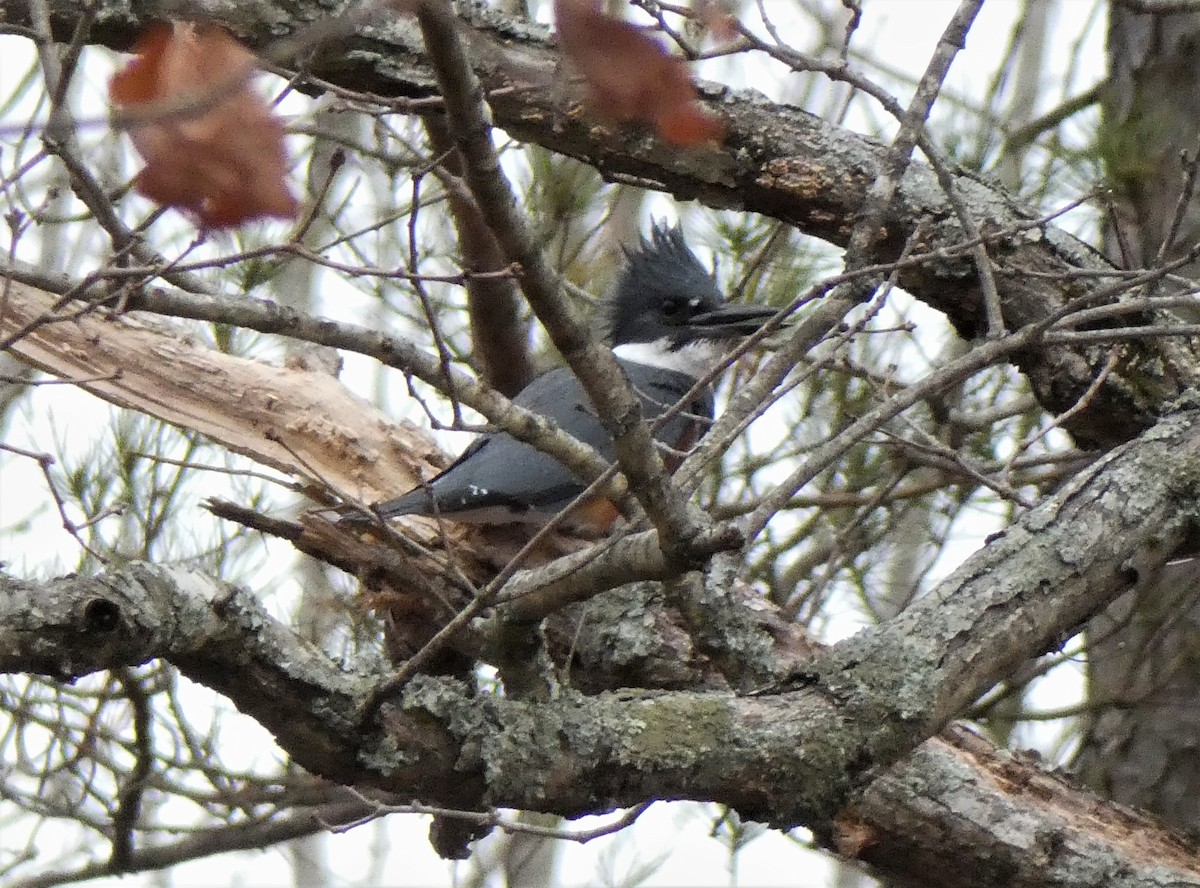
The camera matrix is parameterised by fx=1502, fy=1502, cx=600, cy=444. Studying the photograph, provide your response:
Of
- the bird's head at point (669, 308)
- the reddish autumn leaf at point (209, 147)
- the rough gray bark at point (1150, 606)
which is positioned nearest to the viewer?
the reddish autumn leaf at point (209, 147)

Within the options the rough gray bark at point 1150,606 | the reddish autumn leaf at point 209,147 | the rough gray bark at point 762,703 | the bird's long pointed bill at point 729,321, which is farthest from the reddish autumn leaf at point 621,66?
the bird's long pointed bill at point 729,321

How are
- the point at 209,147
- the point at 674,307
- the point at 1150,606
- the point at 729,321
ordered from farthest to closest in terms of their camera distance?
the point at 674,307, the point at 729,321, the point at 1150,606, the point at 209,147

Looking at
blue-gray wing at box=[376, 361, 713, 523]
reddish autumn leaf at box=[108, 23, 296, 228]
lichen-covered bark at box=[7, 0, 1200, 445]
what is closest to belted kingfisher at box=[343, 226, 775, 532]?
blue-gray wing at box=[376, 361, 713, 523]

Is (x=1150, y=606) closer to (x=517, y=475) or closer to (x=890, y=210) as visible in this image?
(x=890, y=210)

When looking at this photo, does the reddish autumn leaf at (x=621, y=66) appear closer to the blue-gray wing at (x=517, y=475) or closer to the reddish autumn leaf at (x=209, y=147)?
the reddish autumn leaf at (x=209, y=147)

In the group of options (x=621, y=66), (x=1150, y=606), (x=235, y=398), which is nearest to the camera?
(x=621, y=66)

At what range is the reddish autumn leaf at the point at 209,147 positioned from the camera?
1037 millimetres

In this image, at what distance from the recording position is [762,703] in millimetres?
2105

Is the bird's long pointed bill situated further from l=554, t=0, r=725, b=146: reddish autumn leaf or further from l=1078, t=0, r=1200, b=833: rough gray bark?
l=554, t=0, r=725, b=146: reddish autumn leaf

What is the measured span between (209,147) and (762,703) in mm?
1299

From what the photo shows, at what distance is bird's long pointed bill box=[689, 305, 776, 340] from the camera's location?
3773mm

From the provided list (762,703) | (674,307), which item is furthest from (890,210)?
(674,307)

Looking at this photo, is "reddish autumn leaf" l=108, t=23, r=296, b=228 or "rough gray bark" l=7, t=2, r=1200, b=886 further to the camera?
"rough gray bark" l=7, t=2, r=1200, b=886

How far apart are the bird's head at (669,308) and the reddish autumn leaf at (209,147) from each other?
2895 millimetres
